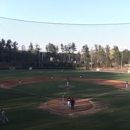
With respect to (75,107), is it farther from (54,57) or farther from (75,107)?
(54,57)

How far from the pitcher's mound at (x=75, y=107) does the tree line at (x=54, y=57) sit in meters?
56.6

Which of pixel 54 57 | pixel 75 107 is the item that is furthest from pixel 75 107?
pixel 54 57

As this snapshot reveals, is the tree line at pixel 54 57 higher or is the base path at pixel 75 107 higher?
the tree line at pixel 54 57

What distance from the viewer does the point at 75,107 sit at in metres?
18.7

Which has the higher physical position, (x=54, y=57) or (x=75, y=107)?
(x=54, y=57)

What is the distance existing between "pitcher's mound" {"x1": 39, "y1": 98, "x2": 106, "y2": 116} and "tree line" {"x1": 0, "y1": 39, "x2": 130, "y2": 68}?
186 feet

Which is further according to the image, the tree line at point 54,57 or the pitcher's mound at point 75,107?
the tree line at point 54,57

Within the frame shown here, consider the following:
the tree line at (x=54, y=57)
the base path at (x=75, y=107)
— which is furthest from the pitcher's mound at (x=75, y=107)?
the tree line at (x=54, y=57)

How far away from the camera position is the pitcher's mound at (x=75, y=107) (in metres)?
16.9

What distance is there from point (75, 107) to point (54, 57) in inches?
3707

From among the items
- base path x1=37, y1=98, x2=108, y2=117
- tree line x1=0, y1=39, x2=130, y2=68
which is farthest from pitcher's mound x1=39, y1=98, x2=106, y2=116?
tree line x1=0, y1=39, x2=130, y2=68

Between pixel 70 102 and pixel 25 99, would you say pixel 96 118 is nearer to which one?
pixel 70 102

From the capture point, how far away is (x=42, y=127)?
42.7 feet

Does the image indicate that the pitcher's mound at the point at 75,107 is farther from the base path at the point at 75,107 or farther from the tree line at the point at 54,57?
the tree line at the point at 54,57
